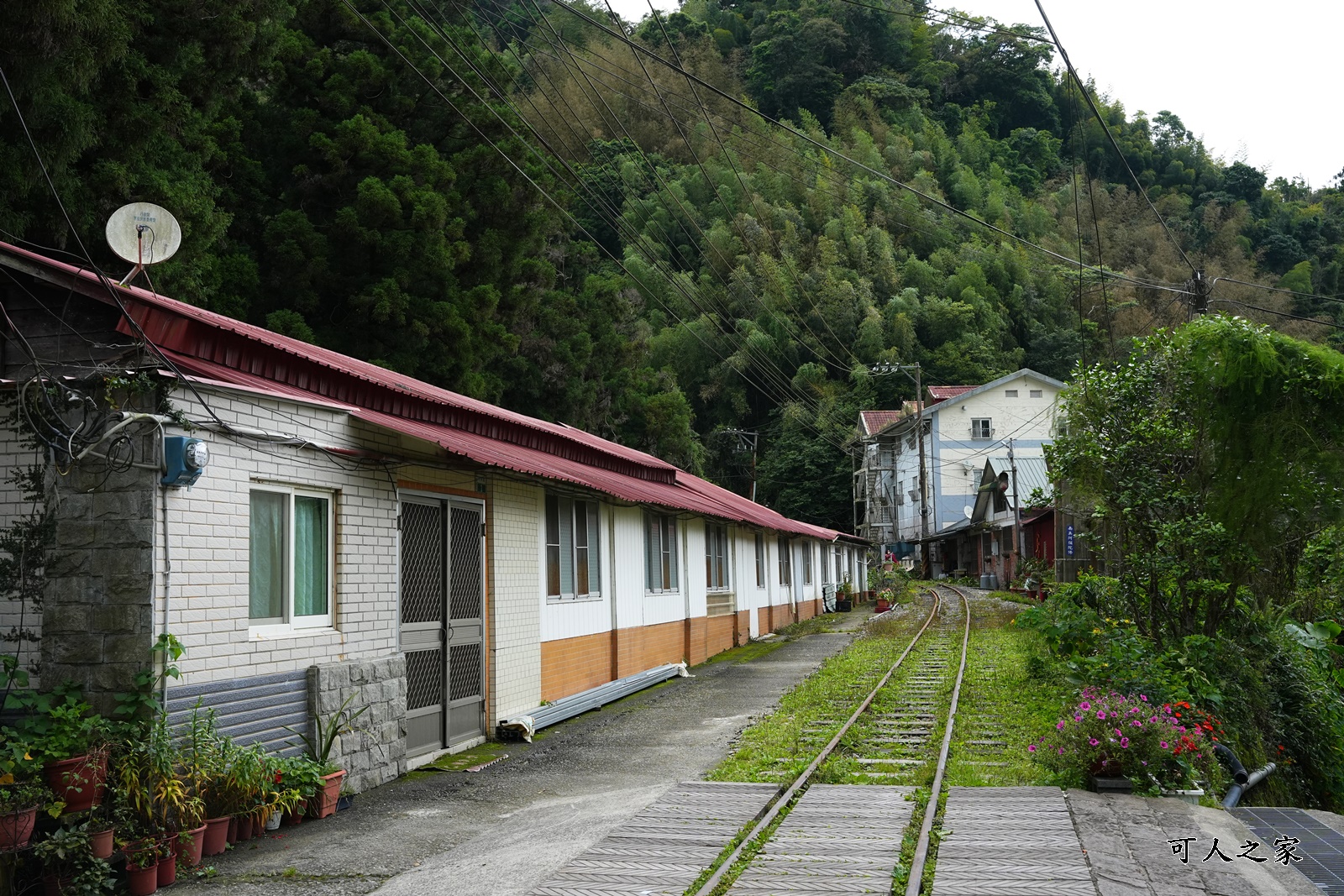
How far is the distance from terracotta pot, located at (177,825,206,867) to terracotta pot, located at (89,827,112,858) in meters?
0.45

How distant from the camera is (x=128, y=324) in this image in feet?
23.7

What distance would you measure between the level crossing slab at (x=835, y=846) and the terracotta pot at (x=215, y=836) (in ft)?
11.0

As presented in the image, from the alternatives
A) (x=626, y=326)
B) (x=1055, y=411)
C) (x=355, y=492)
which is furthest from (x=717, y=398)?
(x=355, y=492)

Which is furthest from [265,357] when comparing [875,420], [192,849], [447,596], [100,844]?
[875,420]

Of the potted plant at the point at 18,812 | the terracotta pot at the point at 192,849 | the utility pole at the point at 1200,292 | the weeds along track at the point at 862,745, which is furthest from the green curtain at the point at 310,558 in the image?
the utility pole at the point at 1200,292

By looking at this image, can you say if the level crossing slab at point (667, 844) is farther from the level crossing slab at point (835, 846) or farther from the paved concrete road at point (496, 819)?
the level crossing slab at point (835, 846)

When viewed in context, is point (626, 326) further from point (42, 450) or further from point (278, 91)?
point (42, 450)

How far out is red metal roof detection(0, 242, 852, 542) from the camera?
7426mm

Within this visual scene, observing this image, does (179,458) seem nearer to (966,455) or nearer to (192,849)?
(192,849)

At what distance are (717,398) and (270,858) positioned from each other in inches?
2482

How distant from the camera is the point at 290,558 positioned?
27.3 ft

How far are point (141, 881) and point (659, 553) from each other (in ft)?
40.7

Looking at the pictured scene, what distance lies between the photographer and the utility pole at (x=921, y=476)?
5391cm

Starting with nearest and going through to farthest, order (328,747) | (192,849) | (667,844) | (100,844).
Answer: (100,844) → (192,849) → (667,844) → (328,747)
